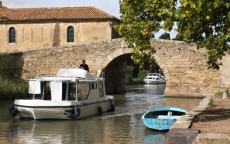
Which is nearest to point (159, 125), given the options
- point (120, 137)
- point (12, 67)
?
point (120, 137)

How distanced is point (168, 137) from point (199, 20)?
376cm

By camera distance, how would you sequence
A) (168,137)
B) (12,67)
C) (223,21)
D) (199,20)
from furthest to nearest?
(12,67) → (223,21) → (199,20) → (168,137)

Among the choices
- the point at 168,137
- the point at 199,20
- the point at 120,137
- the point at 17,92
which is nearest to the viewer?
the point at 168,137

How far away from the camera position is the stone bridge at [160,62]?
30.7 m

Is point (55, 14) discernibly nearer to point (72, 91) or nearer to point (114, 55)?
point (114, 55)

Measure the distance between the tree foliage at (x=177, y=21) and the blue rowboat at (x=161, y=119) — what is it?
90.0 inches

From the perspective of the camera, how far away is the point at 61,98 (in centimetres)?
1789

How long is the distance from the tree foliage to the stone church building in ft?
82.5

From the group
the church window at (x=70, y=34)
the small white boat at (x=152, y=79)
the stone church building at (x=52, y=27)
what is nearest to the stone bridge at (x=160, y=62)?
the stone church building at (x=52, y=27)

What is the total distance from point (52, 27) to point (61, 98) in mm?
23034

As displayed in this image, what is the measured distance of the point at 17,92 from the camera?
2798 cm

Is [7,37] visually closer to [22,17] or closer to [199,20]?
[22,17]

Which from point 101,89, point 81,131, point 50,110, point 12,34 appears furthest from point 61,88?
point 12,34

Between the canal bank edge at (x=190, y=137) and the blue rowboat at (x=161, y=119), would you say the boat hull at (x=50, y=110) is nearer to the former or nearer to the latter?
the blue rowboat at (x=161, y=119)
